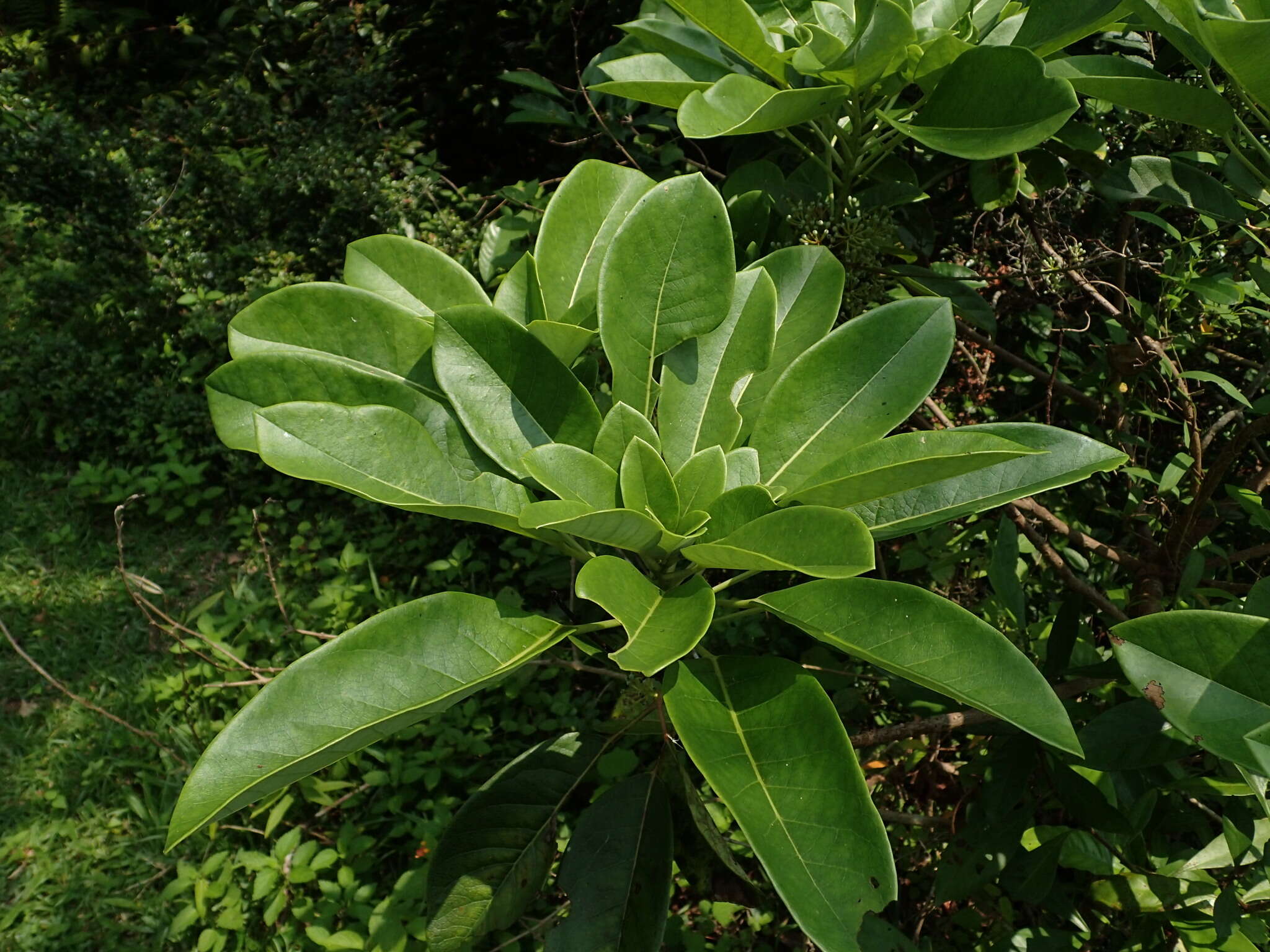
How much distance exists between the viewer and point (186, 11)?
534 centimetres

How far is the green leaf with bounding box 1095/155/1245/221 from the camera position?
52.2 inches

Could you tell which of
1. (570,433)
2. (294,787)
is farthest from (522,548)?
(570,433)

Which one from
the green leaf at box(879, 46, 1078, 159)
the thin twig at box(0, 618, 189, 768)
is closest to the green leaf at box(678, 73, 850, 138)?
the green leaf at box(879, 46, 1078, 159)

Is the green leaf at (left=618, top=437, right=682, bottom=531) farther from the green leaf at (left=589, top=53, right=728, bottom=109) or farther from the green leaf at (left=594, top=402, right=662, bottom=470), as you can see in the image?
the green leaf at (left=589, top=53, right=728, bottom=109)

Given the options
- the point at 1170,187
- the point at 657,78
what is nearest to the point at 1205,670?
the point at 1170,187

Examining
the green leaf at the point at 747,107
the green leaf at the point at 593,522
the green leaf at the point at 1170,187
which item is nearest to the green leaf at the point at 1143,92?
the green leaf at the point at 1170,187

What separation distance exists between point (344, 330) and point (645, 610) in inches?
20.1

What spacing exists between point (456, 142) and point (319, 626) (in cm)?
241

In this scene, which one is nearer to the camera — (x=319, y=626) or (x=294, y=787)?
(x=294, y=787)

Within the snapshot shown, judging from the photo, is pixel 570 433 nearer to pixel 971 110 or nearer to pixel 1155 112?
pixel 971 110

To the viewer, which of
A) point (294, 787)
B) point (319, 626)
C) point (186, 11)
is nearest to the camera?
point (294, 787)

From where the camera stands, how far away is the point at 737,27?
1.22 m

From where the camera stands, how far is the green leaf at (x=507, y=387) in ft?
3.26

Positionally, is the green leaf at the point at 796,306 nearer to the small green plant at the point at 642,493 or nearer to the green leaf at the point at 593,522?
the small green plant at the point at 642,493
